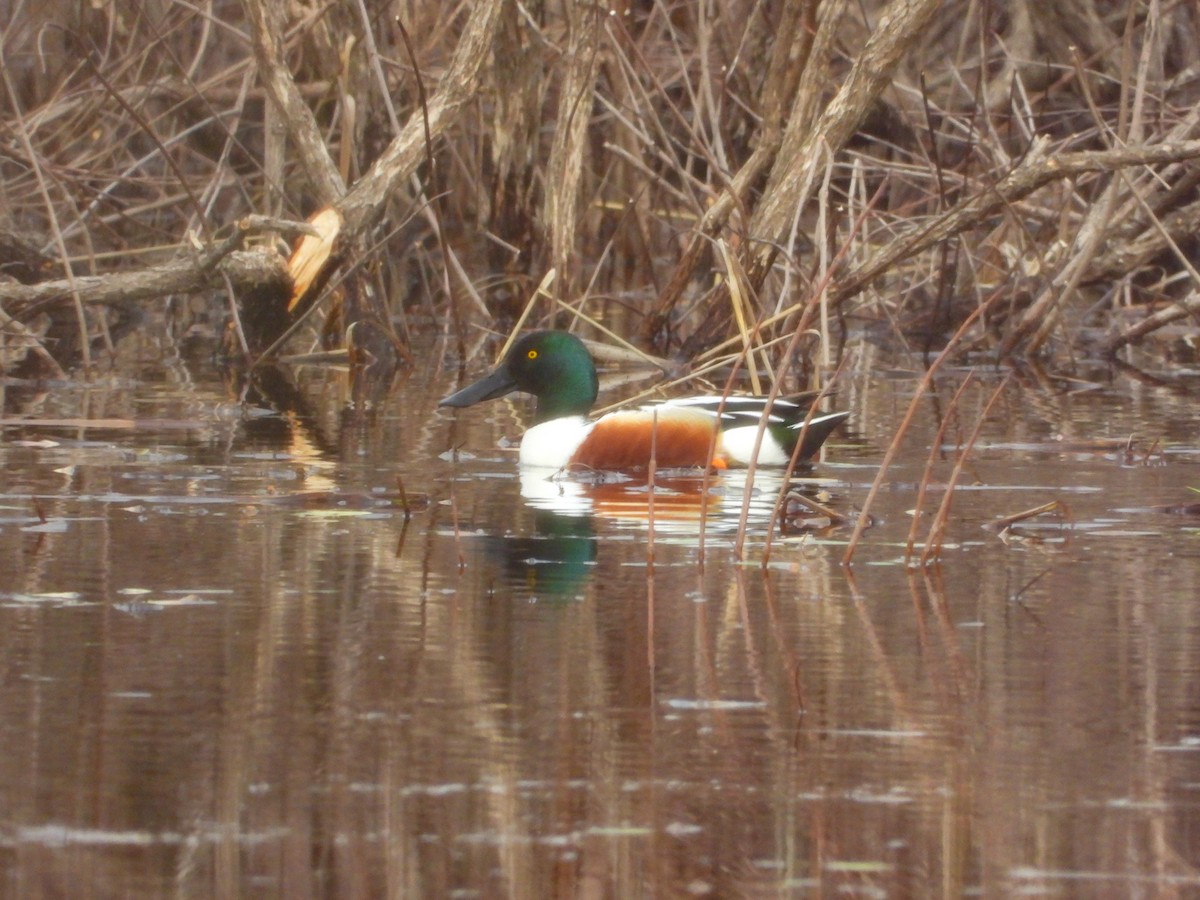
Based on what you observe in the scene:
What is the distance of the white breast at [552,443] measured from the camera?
25.4 feet

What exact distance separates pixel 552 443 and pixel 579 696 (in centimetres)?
388

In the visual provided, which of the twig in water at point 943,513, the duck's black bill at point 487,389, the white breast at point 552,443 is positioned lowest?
the twig in water at point 943,513

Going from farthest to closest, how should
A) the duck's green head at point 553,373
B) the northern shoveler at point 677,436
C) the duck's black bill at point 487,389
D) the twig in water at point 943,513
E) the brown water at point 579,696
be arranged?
the duck's black bill at point 487,389 < the duck's green head at point 553,373 < the northern shoveler at point 677,436 < the twig in water at point 943,513 < the brown water at point 579,696

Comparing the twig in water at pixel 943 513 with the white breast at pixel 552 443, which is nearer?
the twig in water at pixel 943 513

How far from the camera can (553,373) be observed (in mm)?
8500

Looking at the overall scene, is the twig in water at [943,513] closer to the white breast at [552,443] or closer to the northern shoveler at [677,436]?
the northern shoveler at [677,436]

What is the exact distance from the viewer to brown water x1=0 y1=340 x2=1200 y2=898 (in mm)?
3061

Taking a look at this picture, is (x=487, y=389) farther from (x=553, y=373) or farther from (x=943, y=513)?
(x=943, y=513)

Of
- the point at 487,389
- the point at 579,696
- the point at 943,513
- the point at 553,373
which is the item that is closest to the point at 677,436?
the point at 553,373

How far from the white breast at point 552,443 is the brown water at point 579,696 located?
0.81m

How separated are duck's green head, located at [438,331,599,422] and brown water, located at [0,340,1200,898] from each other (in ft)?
4.98

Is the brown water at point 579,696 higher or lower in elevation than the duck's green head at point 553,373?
lower

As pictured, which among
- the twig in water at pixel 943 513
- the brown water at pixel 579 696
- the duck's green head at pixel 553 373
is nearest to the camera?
the brown water at pixel 579 696

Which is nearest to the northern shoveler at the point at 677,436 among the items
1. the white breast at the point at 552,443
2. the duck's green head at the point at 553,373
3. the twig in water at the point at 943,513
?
the white breast at the point at 552,443
